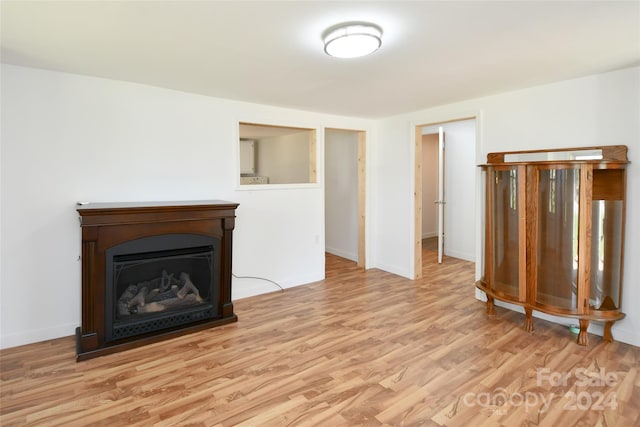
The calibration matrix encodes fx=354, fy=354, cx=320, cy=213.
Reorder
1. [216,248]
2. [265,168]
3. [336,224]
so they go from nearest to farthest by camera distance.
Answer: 1. [216,248]
2. [336,224]
3. [265,168]

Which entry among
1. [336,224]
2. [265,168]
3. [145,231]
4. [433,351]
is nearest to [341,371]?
[433,351]

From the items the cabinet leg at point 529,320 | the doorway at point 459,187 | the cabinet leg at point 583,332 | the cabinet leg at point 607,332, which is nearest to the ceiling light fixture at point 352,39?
the cabinet leg at point 529,320

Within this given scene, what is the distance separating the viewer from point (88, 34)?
7.16 ft

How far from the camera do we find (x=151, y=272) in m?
3.16

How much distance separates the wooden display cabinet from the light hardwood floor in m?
0.34

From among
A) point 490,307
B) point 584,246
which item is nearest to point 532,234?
point 584,246

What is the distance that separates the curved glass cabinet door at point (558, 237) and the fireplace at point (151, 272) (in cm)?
281

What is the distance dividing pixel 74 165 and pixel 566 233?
4.26m

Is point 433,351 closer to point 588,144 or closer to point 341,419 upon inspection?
point 341,419

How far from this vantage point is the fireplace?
2.74 metres

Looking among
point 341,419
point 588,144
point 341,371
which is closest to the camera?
point 341,419

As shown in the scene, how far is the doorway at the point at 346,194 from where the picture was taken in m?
5.36

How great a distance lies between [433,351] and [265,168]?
5331 millimetres

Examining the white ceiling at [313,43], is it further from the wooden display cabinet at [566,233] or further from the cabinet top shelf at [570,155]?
the wooden display cabinet at [566,233]
